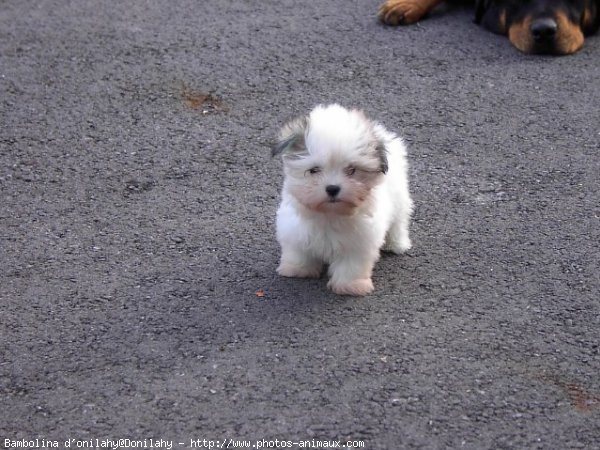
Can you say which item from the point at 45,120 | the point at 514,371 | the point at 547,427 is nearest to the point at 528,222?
the point at 514,371

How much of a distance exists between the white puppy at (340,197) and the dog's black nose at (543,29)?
287cm

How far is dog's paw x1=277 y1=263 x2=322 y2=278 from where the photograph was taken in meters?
4.55

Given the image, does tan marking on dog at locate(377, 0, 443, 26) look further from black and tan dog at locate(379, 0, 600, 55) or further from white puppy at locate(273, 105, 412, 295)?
white puppy at locate(273, 105, 412, 295)

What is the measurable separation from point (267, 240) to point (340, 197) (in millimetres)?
962

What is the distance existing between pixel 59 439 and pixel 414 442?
4.19ft

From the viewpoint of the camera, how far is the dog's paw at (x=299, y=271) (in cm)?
455

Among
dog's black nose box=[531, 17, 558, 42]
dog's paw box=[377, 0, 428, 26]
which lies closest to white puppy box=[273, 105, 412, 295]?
dog's black nose box=[531, 17, 558, 42]

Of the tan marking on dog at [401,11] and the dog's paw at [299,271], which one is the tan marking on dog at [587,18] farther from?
the dog's paw at [299,271]

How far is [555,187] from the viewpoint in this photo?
5.51m

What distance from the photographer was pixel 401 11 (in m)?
7.65

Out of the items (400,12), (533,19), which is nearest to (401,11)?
(400,12)

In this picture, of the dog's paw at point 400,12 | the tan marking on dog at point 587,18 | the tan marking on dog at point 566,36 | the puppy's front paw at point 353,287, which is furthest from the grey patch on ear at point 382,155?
the tan marking on dog at point 587,18

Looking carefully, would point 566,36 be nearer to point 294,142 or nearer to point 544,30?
point 544,30

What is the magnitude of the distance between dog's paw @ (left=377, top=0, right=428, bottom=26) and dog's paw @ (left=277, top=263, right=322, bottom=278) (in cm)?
362
